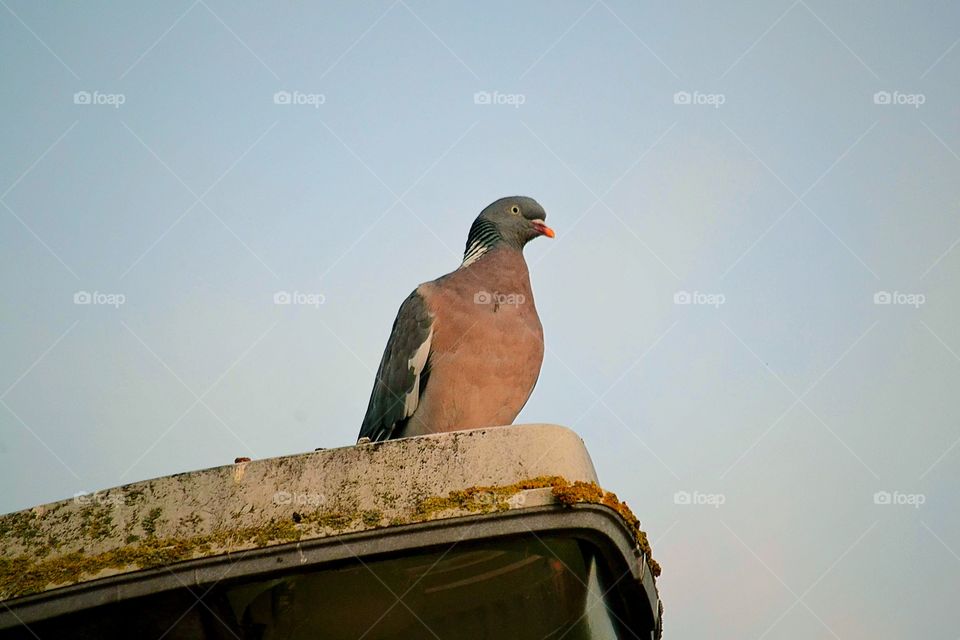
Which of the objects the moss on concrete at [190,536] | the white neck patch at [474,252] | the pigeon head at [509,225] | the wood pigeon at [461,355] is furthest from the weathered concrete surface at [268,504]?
the pigeon head at [509,225]

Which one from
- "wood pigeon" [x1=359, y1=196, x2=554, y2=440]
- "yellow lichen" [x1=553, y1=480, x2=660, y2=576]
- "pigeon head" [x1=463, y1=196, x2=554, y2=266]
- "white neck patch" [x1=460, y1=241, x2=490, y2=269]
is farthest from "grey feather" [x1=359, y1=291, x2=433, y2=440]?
"yellow lichen" [x1=553, y1=480, x2=660, y2=576]

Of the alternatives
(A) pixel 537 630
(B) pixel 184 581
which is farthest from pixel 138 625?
(A) pixel 537 630

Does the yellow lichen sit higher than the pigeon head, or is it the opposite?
A: the pigeon head

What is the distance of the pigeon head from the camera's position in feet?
26.1

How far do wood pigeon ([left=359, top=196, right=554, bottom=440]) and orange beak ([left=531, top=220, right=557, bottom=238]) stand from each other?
2.61 ft

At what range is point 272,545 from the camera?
350 cm

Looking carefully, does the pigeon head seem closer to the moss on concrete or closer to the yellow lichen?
the yellow lichen

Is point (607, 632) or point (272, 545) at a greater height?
point (272, 545)

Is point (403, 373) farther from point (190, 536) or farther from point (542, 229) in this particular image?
point (190, 536)

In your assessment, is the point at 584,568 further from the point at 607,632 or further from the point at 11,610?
the point at 11,610

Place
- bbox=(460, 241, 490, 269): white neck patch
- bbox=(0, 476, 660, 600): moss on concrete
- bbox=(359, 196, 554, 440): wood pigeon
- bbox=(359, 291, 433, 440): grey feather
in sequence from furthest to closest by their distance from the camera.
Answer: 1. bbox=(460, 241, 490, 269): white neck patch
2. bbox=(359, 291, 433, 440): grey feather
3. bbox=(359, 196, 554, 440): wood pigeon
4. bbox=(0, 476, 660, 600): moss on concrete

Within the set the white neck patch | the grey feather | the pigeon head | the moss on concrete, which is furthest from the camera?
the pigeon head

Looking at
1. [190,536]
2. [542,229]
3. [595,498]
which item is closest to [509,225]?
[542,229]

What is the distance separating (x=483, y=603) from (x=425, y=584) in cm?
24
